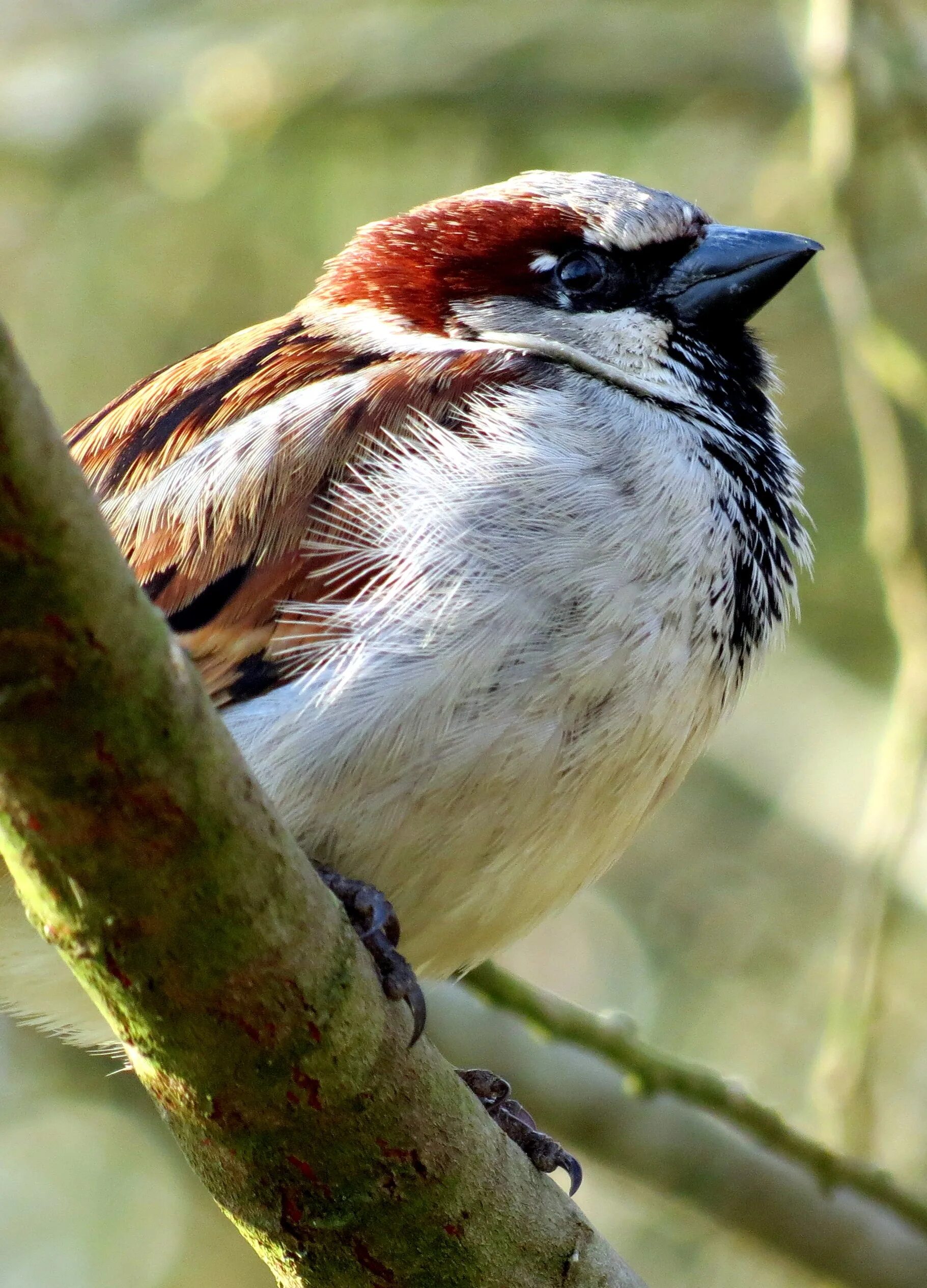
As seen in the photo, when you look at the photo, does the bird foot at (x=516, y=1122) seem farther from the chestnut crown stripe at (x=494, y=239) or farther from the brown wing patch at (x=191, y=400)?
the chestnut crown stripe at (x=494, y=239)

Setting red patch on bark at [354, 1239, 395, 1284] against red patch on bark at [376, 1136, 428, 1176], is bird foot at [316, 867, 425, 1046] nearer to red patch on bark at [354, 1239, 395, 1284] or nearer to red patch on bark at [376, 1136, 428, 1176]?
red patch on bark at [376, 1136, 428, 1176]

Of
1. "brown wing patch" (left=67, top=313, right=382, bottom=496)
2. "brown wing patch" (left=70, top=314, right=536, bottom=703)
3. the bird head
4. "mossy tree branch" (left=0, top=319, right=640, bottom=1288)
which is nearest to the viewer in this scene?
"mossy tree branch" (left=0, top=319, right=640, bottom=1288)

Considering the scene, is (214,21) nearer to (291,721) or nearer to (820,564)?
(820,564)

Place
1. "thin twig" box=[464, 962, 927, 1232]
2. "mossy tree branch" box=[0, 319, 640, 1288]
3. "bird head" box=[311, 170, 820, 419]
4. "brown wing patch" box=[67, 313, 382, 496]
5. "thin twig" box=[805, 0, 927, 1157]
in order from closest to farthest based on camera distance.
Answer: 1. "mossy tree branch" box=[0, 319, 640, 1288]
2. "brown wing patch" box=[67, 313, 382, 496]
3. "bird head" box=[311, 170, 820, 419]
4. "thin twig" box=[464, 962, 927, 1232]
5. "thin twig" box=[805, 0, 927, 1157]

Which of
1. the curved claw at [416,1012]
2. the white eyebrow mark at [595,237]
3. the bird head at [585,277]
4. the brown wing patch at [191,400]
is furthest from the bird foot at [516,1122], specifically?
the white eyebrow mark at [595,237]

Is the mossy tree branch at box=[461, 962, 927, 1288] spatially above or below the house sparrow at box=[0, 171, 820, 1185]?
below

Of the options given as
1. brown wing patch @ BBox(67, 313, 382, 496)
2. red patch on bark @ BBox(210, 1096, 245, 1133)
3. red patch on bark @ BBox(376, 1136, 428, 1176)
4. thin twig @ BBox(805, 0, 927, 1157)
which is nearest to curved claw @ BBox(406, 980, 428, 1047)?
red patch on bark @ BBox(376, 1136, 428, 1176)

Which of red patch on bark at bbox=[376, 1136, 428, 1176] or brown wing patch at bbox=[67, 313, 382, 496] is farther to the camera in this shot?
brown wing patch at bbox=[67, 313, 382, 496]
